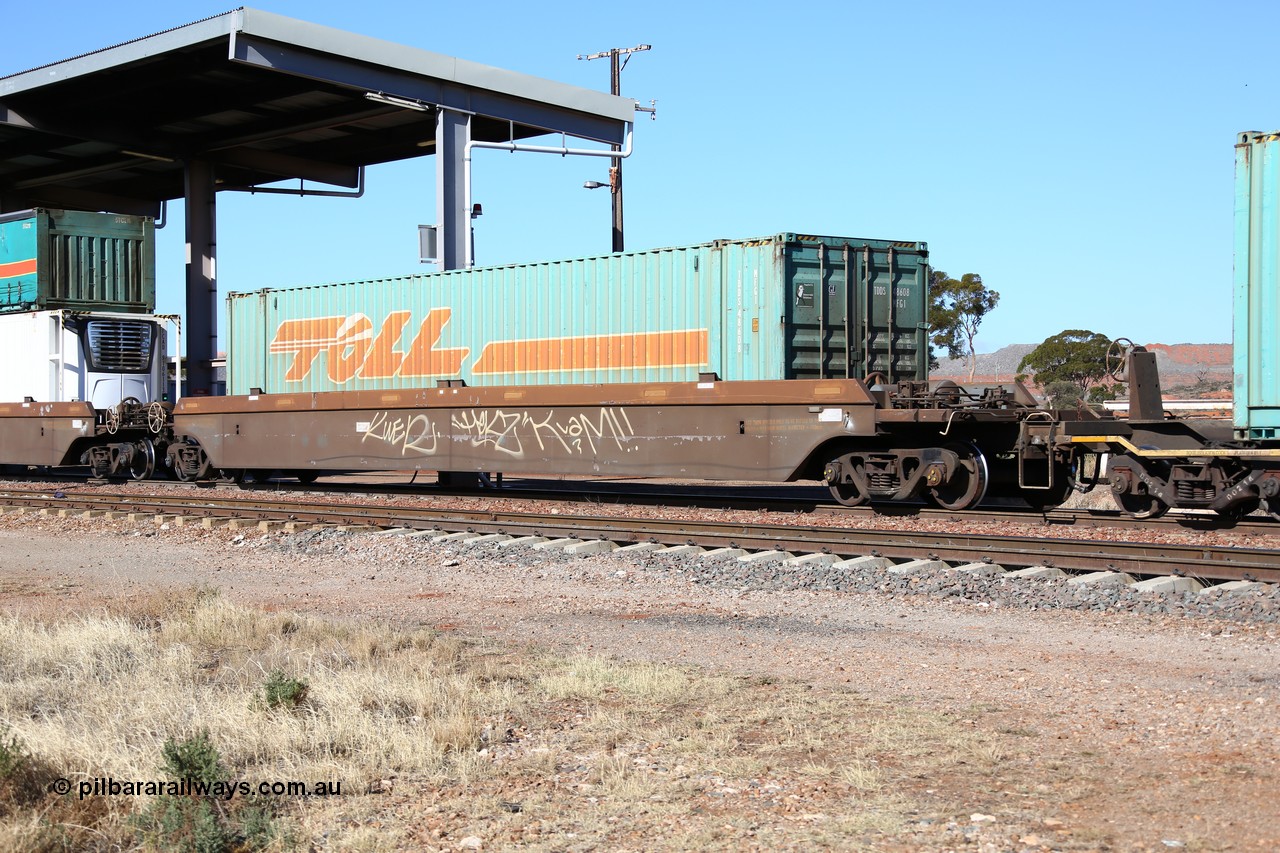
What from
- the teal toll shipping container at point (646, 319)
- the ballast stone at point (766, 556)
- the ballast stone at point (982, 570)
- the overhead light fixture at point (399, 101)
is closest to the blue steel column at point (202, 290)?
the overhead light fixture at point (399, 101)

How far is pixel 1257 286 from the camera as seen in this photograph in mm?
11719

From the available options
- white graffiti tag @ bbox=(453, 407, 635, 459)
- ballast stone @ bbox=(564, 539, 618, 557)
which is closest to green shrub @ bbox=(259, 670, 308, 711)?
ballast stone @ bbox=(564, 539, 618, 557)

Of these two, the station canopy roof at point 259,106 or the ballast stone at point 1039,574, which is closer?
Answer: the ballast stone at point 1039,574

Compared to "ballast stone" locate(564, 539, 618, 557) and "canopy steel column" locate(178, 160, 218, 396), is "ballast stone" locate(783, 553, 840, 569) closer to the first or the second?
"ballast stone" locate(564, 539, 618, 557)

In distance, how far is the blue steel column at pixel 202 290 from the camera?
36.6m

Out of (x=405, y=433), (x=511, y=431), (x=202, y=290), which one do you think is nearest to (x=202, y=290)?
Answer: (x=202, y=290)

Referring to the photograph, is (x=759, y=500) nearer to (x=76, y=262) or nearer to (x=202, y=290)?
(x=76, y=262)

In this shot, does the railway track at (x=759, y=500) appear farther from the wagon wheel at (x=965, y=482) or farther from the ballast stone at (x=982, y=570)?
the ballast stone at (x=982, y=570)

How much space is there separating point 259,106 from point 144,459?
487 inches

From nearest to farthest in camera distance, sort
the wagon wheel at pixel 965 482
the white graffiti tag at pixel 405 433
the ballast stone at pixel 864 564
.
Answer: the ballast stone at pixel 864 564
the wagon wheel at pixel 965 482
the white graffiti tag at pixel 405 433

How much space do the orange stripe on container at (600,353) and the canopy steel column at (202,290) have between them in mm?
21617

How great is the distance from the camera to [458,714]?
603cm

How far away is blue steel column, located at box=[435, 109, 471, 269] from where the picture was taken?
27.0 m

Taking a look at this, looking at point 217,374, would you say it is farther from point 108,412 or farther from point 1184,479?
point 1184,479
